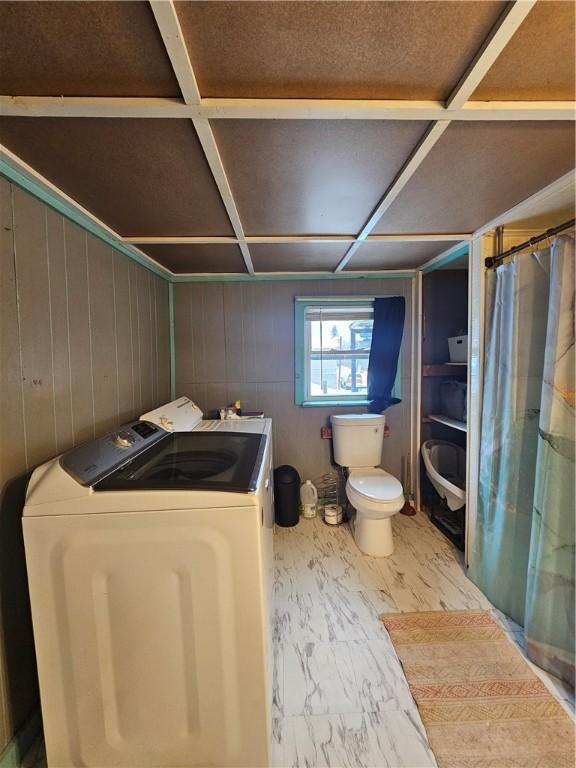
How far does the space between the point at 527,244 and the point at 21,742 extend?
2.87 meters

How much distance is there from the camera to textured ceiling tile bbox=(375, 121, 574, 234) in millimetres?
961

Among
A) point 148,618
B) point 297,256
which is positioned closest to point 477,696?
point 148,618

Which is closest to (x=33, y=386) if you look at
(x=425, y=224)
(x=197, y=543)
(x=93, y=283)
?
(x=93, y=283)

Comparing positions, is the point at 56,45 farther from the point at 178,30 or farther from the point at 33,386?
the point at 33,386

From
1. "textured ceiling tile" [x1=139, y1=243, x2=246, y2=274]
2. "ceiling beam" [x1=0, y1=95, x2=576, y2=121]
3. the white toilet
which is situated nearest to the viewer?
"ceiling beam" [x1=0, y1=95, x2=576, y2=121]

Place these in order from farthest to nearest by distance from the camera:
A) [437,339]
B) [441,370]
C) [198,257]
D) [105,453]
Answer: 1. [437,339]
2. [441,370]
3. [198,257]
4. [105,453]

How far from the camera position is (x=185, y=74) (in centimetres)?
73

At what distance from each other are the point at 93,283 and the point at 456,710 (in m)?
2.44

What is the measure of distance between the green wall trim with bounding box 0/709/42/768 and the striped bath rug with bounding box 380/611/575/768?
1.45 m

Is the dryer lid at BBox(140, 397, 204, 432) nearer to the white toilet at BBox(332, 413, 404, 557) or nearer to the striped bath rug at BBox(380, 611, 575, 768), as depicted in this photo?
the white toilet at BBox(332, 413, 404, 557)

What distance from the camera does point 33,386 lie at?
1.13 m

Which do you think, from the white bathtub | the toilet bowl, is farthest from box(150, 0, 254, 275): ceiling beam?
the white bathtub

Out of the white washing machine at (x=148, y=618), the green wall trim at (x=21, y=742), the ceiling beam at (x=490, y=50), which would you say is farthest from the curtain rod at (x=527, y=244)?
the green wall trim at (x=21, y=742)

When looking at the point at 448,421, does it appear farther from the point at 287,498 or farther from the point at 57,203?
the point at 57,203
